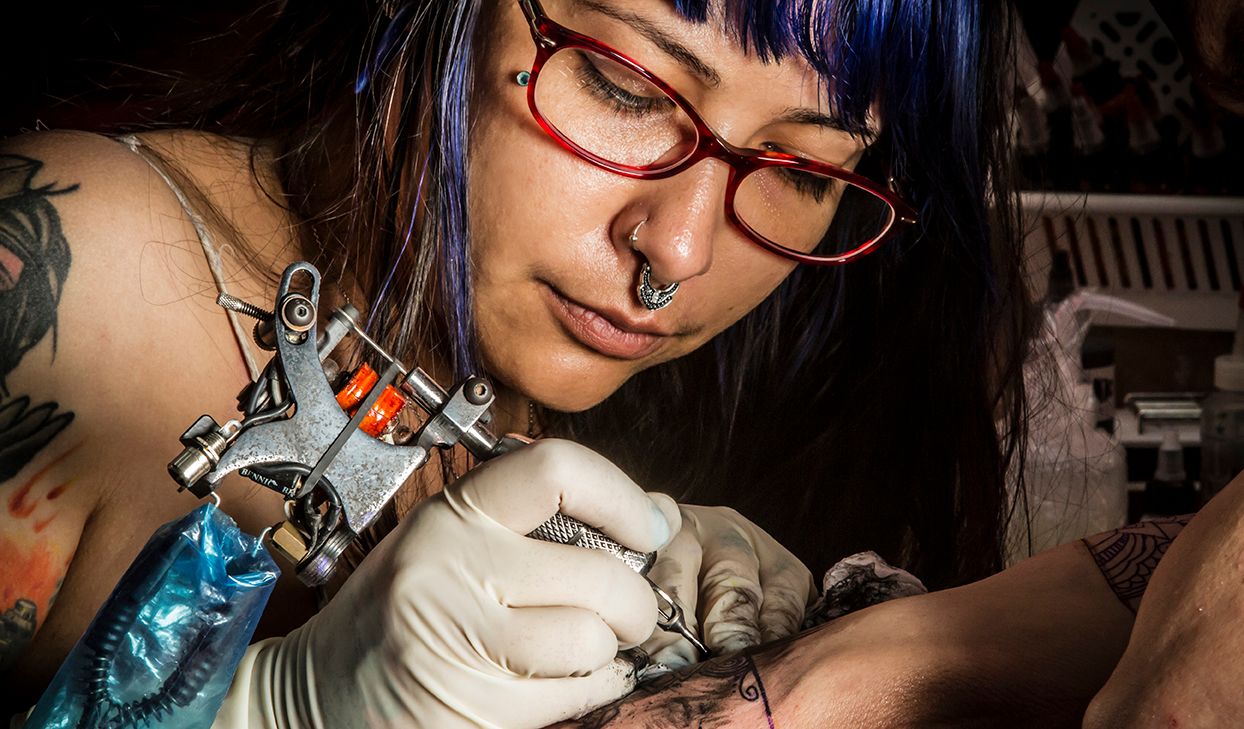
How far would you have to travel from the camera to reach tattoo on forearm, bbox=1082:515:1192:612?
1.10 meters

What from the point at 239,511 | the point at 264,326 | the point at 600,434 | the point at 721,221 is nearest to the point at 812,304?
the point at 600,434

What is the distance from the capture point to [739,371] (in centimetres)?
207

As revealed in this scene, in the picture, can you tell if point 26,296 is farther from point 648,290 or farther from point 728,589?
point 728,589

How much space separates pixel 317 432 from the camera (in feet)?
3.31

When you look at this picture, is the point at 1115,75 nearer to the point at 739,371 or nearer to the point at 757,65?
the point at 739,371

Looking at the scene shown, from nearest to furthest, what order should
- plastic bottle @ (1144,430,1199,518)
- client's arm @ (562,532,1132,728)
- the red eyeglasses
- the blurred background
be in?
client's arm @ (562,532,1132,728) → the red eyeglasses → plastic bottle @ (1144,430,1199,518) → the blurred background

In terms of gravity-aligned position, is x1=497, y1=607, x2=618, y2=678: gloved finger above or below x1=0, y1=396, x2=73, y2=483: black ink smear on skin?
below

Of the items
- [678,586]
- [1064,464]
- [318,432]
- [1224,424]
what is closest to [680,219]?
[678,586]

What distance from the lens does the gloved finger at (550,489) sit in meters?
1.06

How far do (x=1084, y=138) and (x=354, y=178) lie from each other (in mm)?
2088

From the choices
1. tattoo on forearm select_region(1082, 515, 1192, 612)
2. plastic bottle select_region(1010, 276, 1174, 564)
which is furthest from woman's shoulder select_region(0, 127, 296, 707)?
plastic bottle select_region(1010, 276, 1174, 564)

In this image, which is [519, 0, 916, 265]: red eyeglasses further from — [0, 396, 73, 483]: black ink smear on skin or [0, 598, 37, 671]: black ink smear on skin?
[0, 598, 37, 671]: black ink smear on skin

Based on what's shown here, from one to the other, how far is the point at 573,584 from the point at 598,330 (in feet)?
1.52

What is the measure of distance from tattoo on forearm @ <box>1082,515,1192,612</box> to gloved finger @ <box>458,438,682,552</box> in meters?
0.46
